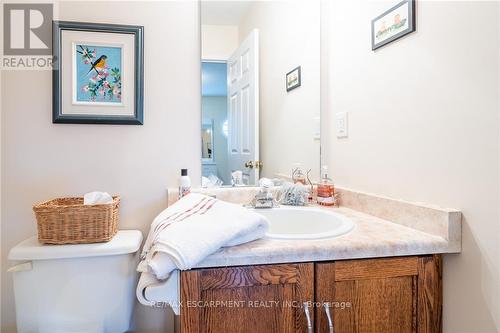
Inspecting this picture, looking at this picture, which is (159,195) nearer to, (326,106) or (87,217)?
(87,217)

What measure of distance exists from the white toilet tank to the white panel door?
1.97 ft

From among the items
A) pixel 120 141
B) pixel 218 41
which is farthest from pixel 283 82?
pixel 120 141

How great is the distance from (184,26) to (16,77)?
2.28 ft

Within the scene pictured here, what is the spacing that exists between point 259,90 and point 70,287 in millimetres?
1089

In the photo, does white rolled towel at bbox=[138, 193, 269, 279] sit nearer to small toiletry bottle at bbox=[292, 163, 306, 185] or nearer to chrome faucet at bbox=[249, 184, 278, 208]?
chrome faucet at bbox=[249, 184, 278, 208]

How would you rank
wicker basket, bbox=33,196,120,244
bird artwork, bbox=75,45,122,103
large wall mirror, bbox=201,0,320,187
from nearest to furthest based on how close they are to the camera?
wicker basket, bbox=33,196,120,244 → bird artwork, bbox=75,45,122,103 → large wall mirror, bbox=201,0,320,187

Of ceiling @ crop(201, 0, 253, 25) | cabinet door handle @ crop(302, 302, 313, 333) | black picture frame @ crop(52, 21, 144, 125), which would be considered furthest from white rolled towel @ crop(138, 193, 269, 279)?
ceiling @ crop(201, 0, 253, 25)

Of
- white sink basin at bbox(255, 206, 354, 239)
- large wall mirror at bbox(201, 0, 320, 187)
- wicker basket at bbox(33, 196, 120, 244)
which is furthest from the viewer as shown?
large wall mirror at bbox(201, 0, 320, 187)

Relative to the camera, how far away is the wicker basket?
3.41 ft

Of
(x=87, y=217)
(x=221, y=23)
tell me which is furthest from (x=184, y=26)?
(x=87, y=217)

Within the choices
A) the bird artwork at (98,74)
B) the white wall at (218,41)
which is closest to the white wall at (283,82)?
the white wall at (218,41)

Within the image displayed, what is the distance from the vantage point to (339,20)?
1.35 m

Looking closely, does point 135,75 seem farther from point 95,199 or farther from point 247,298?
point 247,298

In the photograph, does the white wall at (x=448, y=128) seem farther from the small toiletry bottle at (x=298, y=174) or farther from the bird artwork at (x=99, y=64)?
the bird artwork at (x=99, y=64)
